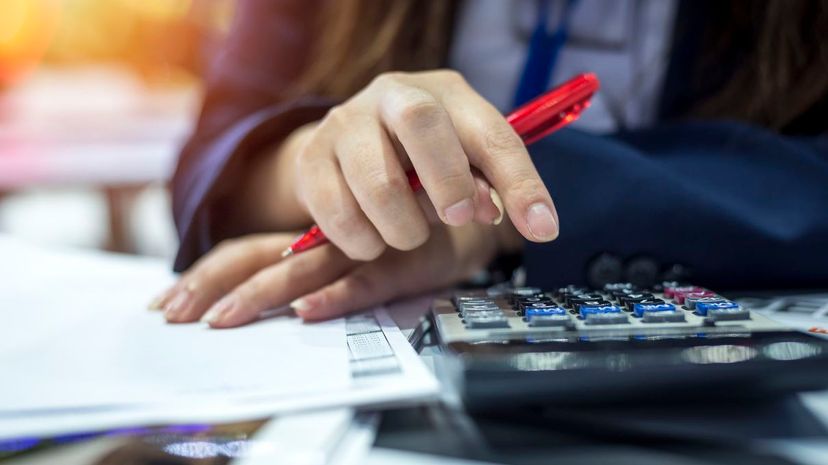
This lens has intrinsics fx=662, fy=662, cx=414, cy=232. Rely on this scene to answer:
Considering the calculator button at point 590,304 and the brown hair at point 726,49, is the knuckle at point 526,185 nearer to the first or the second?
the calculator button at point 590,304

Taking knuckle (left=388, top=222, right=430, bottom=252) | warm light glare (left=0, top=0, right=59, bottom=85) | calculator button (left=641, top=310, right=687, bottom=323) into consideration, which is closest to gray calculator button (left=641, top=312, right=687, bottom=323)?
calculator button (left=641, top=310, right=687, bottom=323)

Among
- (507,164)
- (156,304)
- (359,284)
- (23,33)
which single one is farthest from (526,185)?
(23,33)

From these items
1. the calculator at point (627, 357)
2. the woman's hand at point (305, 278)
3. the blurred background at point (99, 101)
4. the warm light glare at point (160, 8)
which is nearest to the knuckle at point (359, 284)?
the woman's hand at point (305, 278)

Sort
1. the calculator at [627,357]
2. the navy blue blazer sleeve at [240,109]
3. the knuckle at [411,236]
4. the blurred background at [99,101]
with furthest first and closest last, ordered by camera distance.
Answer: the blurred background at [99,101], the navy blue blazer sleeve at [240,109], the knuckle at [411,236], the calculator at [627,357]

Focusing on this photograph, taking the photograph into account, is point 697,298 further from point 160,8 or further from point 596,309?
point 160,8

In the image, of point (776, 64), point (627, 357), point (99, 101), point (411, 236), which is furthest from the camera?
point (99, 101)

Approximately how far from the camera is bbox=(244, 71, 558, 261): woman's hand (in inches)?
11.0

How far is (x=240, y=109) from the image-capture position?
22.3 inches

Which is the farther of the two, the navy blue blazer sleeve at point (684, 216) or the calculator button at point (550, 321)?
the navy blue blazer sleeve at point (684, 216)

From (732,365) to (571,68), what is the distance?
387mm

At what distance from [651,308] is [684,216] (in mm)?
130

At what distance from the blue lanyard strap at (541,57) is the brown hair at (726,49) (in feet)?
0.25

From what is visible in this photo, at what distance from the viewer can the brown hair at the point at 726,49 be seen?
0.48 m

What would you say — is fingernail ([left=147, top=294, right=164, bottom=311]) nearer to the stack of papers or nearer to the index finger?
the stack of papers
